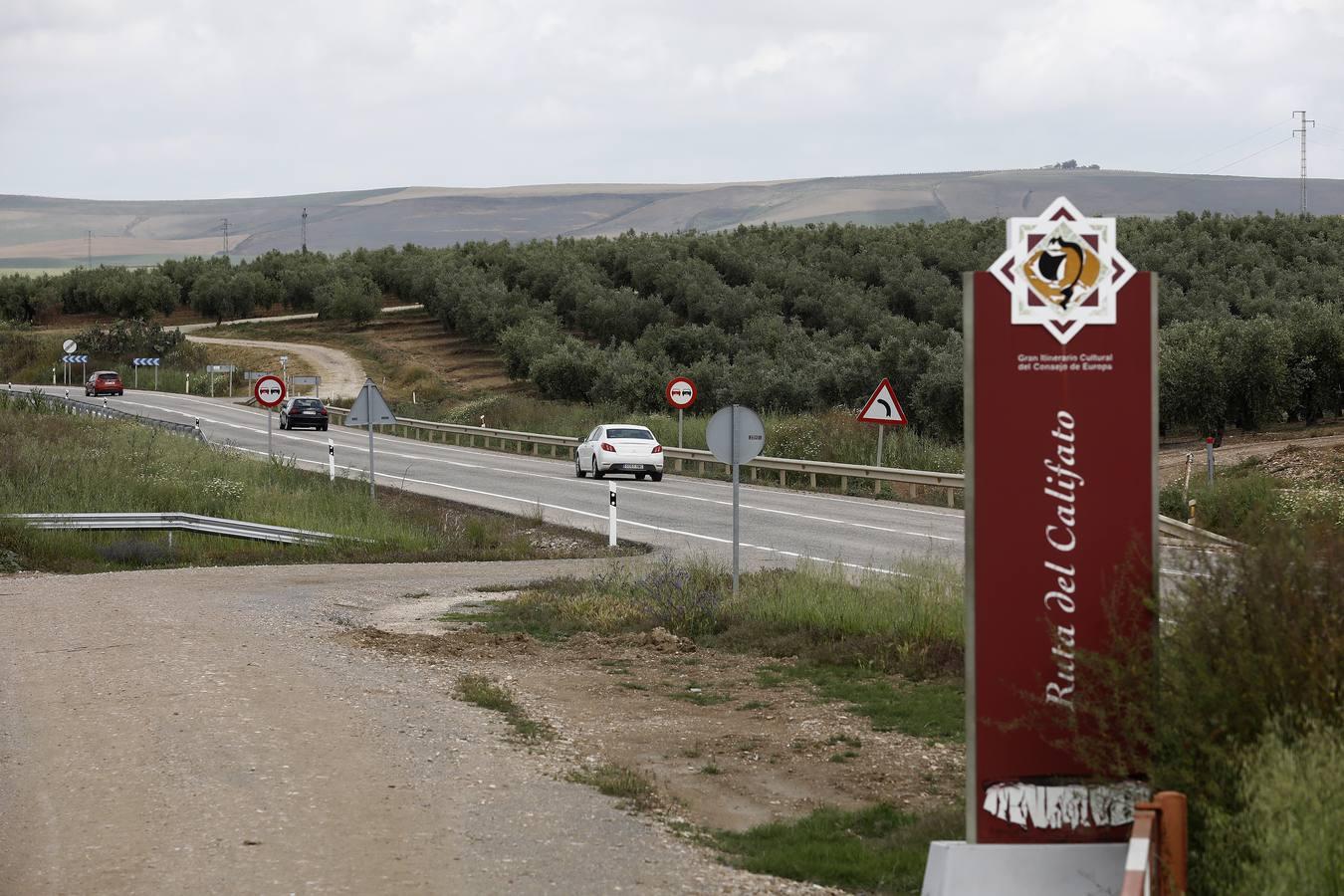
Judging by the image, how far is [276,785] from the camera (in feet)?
28.6

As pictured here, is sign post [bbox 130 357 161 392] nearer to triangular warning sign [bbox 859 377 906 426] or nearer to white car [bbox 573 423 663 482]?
white car [bbox 573 423 663 482]

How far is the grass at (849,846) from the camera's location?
7.25 m

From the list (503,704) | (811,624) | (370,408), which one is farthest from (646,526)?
(503,704)

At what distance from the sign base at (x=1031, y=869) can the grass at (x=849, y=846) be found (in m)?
0.69

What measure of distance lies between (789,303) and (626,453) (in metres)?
45.2

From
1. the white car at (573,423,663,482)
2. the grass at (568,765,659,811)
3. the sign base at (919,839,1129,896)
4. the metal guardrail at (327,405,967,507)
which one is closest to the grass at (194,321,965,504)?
the metal guardrail at (327,405,967,507)

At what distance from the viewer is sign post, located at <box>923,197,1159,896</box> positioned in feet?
21.1

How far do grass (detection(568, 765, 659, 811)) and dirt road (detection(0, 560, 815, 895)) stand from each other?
0.16 meters

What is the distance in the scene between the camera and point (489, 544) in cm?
2514

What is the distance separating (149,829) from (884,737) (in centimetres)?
468

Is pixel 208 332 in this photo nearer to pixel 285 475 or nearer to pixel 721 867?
pixel 285 475

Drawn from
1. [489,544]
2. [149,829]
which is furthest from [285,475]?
[149,829]

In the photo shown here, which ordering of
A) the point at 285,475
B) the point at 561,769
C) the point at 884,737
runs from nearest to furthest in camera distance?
1. the point at 561,769
2. the point at 884,737
3. the point at 285,475

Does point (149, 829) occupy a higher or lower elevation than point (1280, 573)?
lower
